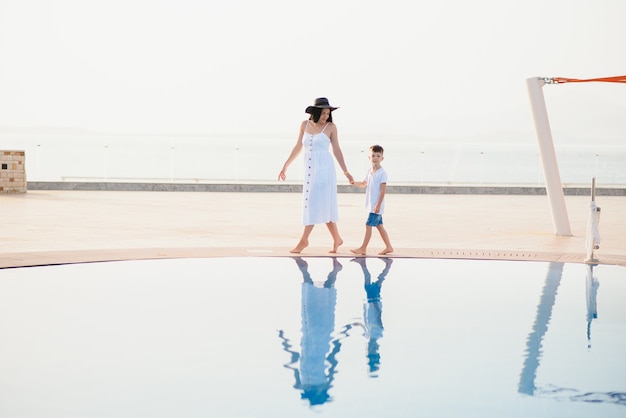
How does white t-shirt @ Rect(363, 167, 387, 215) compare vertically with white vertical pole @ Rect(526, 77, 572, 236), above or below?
below

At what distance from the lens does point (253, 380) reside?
4234 mm

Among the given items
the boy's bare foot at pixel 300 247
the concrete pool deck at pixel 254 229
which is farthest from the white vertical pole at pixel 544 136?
the boy's bare foot at pixel 300 247

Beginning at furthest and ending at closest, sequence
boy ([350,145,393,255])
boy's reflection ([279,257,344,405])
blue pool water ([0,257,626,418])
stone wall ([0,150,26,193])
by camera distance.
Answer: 1. stone wall ([0,150,26,193])
2. boy ([350,145,393,255])
3. boy's reflection ([279,257,344,405])
4. blue pool water ([0,257,626,418])

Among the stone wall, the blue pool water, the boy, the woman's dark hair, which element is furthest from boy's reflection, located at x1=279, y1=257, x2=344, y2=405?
the stone wall

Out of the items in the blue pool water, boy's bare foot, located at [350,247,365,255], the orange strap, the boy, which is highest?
the orange strap

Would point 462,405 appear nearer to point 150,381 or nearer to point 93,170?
point 150,381

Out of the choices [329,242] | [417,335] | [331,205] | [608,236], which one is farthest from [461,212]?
[417,335]

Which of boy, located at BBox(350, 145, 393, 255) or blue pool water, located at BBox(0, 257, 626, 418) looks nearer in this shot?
blue pool water, located at BBox(0, 257, 626, 418)

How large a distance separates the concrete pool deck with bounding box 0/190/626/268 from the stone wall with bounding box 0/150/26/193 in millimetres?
421

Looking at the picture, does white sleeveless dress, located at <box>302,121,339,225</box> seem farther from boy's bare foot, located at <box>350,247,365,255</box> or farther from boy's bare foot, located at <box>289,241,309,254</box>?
boy's bare foot, located at <box>350,247,365,255</box>

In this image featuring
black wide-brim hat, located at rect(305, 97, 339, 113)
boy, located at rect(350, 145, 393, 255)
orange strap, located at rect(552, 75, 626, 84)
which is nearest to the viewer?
black wide-brim hat, located at rect(305, 97, 339, 113)

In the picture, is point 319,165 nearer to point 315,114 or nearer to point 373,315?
point 315,114

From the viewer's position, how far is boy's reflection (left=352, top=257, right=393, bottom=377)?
4695mm

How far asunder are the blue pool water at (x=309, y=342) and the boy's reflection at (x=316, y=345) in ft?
0.05
